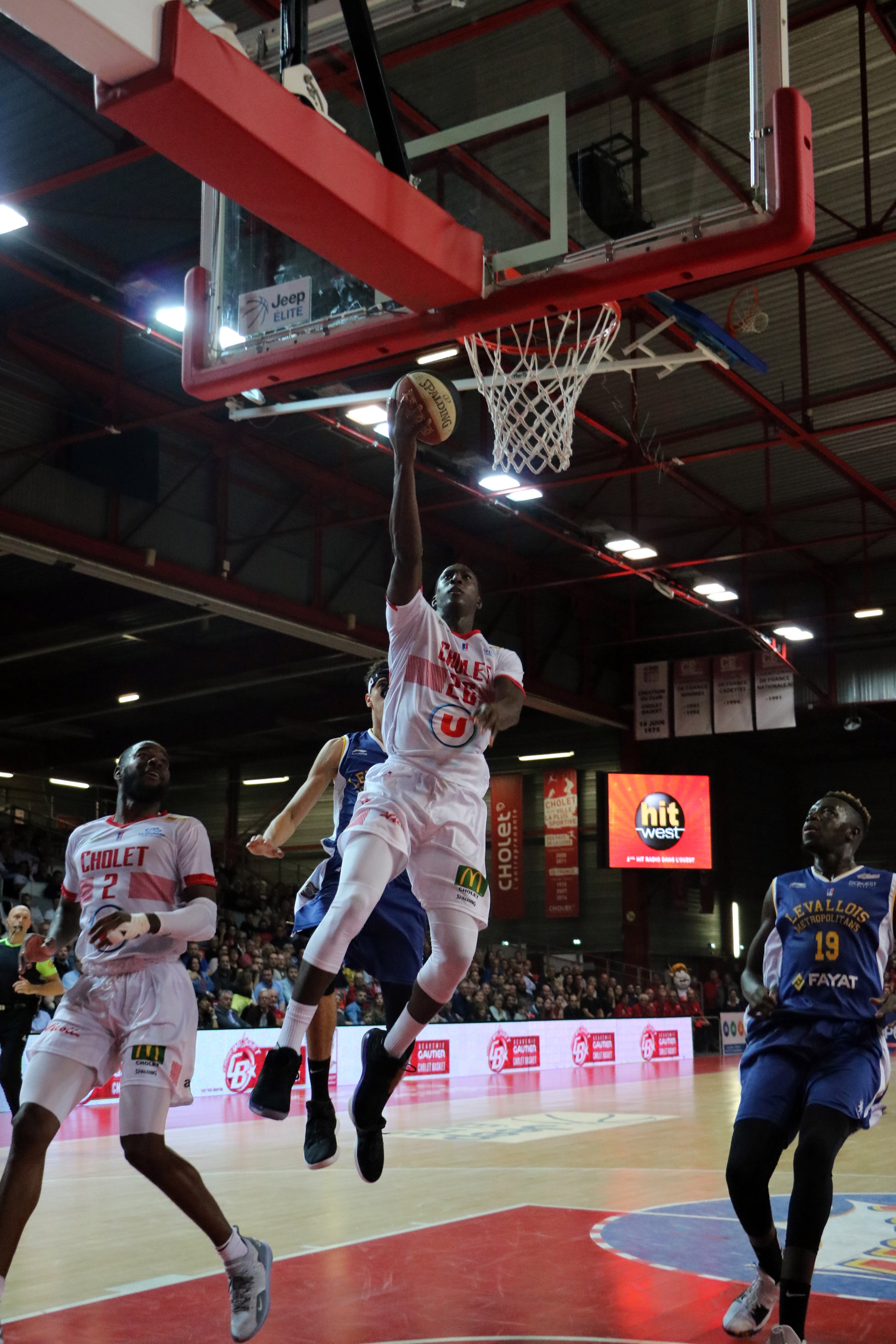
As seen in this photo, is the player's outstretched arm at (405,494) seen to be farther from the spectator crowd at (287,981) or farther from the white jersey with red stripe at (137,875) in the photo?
the spectator crowd at (287,981)

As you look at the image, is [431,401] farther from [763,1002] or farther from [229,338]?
[763,1002]

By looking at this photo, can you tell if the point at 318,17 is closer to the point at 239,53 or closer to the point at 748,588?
the point at 239,53

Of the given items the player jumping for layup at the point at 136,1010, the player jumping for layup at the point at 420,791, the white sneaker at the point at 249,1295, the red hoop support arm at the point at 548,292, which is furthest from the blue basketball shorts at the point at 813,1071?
the red hoop support arm at the point at 548,292

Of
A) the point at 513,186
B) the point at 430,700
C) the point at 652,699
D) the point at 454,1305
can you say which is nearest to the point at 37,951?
the point at 430,700

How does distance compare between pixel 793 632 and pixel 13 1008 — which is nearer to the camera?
pixel 13 1008

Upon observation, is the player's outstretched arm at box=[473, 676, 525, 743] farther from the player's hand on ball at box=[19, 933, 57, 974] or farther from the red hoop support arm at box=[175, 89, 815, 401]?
the player's hand on ball at box=[19, 933, 57, 974]

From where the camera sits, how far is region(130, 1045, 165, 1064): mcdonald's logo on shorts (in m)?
5.22

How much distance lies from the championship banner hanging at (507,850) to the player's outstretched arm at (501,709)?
25.6m

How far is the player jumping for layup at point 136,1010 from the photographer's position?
512 cm

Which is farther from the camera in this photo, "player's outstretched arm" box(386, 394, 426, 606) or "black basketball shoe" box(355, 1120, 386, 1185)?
"black basketball shoe" box(355, 1120, 386, 1185)

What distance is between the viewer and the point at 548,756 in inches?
1308

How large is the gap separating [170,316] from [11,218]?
218 centimetres

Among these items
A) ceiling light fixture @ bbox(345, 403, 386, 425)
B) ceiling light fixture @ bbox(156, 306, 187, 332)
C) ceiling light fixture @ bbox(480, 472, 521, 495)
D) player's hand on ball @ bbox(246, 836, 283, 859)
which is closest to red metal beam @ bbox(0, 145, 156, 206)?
ceiling light fixture @ bbox(156, 306, 187, 332)

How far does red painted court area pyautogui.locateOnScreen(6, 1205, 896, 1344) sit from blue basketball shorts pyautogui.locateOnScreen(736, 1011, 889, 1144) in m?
1.04
